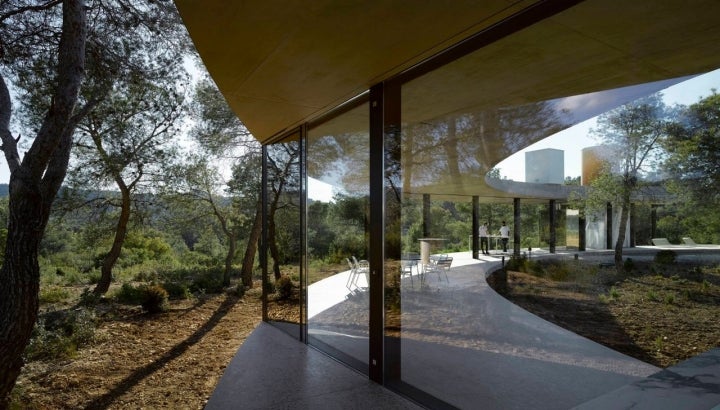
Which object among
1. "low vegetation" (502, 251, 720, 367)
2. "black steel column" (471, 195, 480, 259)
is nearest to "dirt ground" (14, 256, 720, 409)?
"low vegetation" (502, 251, 720, 367)

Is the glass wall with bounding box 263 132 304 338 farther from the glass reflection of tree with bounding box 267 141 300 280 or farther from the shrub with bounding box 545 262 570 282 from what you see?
the shrub with bounding box 545 262 570 282

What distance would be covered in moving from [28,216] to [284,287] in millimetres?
3141

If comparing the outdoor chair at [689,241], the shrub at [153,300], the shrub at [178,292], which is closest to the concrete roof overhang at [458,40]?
the outdoor chair at [689,241]

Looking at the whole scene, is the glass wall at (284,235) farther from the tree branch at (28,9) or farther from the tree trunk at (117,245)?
the tree trunk at (117,245)

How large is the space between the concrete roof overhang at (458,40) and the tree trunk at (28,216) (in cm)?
263

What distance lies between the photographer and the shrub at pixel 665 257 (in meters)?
1.90

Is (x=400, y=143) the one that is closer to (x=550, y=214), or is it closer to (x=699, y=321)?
(x=550, y=214)

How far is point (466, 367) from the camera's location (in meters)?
2.92

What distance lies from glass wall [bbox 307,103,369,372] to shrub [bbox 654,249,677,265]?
2426 mm

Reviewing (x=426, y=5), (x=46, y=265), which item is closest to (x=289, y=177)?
(x=426, y=5)

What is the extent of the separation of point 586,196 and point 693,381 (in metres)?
0.99

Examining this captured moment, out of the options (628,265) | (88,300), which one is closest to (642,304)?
(628,265)

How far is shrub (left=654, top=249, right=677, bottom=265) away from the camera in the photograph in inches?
74.8

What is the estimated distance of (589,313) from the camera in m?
2.17
